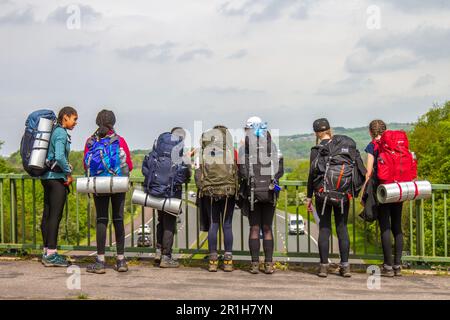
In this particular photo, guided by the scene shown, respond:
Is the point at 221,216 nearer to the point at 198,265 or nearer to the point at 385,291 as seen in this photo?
the point at 198,265

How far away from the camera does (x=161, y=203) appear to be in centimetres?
928

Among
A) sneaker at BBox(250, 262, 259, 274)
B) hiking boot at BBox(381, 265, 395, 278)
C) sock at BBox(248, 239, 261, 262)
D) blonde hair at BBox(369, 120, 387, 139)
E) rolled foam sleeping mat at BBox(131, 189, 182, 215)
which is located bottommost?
hiking boot at BBox(381, 265, 395, 278)

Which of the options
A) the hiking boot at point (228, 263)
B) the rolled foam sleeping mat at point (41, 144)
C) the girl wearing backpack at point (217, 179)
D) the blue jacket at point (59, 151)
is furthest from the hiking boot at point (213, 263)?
the rolled foam sleeping mat at point (41, 144)

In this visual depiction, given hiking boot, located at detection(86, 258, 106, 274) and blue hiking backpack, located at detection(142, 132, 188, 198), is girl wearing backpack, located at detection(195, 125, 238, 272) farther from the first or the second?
hiking boot, located at detection(86, 258, 106, 274)

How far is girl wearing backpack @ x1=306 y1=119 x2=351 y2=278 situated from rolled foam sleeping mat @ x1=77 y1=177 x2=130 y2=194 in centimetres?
→ 255

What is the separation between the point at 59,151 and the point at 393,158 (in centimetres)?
463

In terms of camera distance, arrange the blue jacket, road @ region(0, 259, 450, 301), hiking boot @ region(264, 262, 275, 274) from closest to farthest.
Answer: road @ region(0, 259, 450, 301) → the blue jacket → hiking boot @ region(264, 262, 275, 274)

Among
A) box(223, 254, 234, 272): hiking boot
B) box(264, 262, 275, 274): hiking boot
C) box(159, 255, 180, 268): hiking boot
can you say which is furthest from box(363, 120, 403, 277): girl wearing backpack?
box(159, 255, 180, 268): hiking boot

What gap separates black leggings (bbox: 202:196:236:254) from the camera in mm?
9219

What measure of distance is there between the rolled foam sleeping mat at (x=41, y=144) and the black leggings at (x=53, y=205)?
34cm

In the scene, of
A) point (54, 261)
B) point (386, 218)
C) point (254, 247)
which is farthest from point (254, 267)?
point (54, 261)

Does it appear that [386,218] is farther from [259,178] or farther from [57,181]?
[57,181]

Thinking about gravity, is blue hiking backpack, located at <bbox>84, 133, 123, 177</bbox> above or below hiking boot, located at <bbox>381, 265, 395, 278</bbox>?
above

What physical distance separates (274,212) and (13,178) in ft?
14.2
